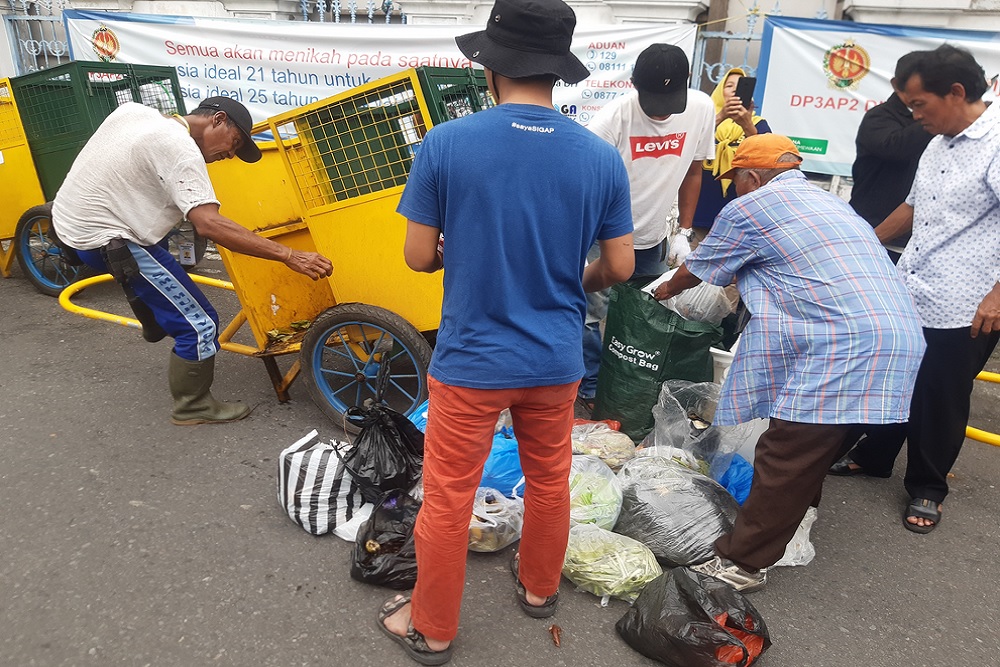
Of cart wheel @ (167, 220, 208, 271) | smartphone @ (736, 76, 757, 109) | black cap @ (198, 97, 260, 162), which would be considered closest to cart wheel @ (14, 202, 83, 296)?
cart wheel @ (167, 220, 208, 271)

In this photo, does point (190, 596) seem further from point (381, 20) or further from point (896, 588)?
point (381, 20)

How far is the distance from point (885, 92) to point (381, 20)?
5919 millimetres

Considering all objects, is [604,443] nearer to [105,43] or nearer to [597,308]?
[597,308]

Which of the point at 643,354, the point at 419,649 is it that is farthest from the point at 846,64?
the point at 419,649

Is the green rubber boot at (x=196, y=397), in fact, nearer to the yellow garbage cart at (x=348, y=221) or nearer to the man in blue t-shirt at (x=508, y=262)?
the yellow garbage cart at (x=348, y=221)

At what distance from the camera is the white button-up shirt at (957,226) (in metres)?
2.69

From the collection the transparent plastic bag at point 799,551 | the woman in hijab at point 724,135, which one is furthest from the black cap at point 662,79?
the transparent plastic bag at point 799,551

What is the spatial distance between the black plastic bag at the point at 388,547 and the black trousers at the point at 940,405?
2132mm

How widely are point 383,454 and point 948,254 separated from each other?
7.79ft

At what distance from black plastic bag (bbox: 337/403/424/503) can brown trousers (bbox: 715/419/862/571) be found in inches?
48.1

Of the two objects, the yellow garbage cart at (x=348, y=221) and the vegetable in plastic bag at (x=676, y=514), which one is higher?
the yellow garbage cart at (x=348, y=221)

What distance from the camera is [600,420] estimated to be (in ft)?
11.7

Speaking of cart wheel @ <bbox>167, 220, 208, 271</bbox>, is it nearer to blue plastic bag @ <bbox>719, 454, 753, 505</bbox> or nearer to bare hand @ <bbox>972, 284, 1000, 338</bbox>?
blue plastic bag @ <bbox>719, 454, 753, 505</bbox>

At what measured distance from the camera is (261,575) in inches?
101
